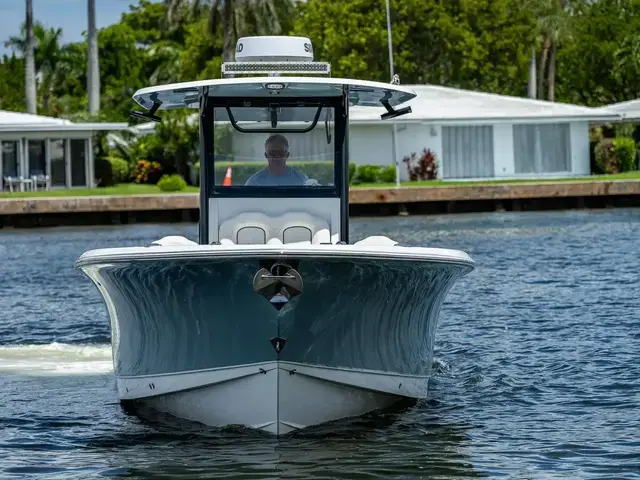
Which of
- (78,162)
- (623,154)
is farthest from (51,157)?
(623,154)

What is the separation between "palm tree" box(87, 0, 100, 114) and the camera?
59531mm

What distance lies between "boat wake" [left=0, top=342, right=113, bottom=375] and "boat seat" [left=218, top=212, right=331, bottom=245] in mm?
3883

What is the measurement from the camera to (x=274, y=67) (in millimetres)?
12156

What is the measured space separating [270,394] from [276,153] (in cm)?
257

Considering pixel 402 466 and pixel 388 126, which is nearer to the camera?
pixel 402 466

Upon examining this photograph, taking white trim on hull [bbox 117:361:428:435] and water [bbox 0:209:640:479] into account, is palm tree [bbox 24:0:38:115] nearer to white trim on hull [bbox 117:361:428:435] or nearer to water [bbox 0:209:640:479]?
water [bbox 0:209:640:479]

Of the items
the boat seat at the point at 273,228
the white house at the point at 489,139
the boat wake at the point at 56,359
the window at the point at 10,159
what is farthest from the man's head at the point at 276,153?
the white house at the point at 489,139

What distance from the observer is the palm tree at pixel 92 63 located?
59.5m

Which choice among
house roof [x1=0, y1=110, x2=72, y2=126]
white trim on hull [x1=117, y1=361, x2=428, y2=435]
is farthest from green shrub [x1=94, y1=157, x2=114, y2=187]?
white trim on hull [x1=117, y1=361, x2=428, y2=435]

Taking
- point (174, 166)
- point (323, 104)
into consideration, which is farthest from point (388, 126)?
point (323, 104)

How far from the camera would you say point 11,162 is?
50438 mm

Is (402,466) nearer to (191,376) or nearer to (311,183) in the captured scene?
(191,376)

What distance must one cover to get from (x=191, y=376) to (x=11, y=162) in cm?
4069

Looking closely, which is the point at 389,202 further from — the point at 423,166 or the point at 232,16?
the point at 232,16
